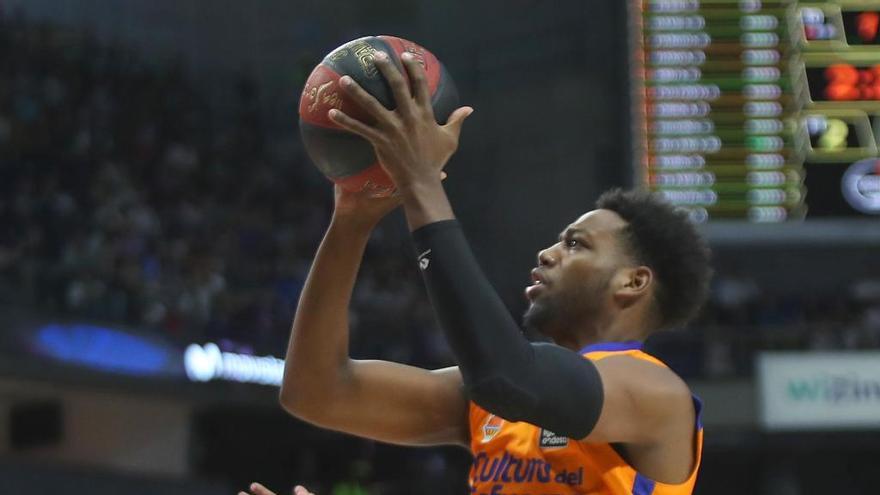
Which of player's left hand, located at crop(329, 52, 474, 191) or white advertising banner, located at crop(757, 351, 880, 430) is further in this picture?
white advertising banner, located at crop(757, 351, 880, 430)

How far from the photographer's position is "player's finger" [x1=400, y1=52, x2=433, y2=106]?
7.20ft

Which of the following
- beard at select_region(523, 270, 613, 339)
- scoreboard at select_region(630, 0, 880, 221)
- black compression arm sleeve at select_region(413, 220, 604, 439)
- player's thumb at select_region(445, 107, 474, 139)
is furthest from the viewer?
scoreboard at select_region(630, 0, 880, 221)

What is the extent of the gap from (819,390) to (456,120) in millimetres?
11198

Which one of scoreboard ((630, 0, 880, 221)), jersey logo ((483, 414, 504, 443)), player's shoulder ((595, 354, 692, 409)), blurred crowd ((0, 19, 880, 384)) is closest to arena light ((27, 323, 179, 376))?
blurred crowd ((0, 19, 880, 384))

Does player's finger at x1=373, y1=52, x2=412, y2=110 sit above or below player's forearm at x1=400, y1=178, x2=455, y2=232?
above

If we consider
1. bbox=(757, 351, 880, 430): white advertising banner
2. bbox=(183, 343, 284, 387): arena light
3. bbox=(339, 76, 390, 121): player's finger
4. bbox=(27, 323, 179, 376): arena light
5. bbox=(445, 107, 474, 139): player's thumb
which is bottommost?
bbox=(757, 351, 880, 430): white advertising banner

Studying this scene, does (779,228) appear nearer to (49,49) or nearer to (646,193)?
(49,49)

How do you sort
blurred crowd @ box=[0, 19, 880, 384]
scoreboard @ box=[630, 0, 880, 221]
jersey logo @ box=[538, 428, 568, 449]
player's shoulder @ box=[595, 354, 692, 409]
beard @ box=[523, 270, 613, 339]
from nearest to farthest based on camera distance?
player's shoulder @ box=[595, 354, 692, 409] → jersey logo @ box=[538, 428, 568, 449] → beard @ box=[523, 270, 613, 339] → scoreboard @ box=[630, 0, 880, 221] → blurred crowd @ box=[0, 19, 880, 384]

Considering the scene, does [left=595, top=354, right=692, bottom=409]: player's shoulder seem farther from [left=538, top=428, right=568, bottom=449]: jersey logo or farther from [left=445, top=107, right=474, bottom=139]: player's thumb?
[left=445, top=107, right=474, bottom=139]: player's thumb

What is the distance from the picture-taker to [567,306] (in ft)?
8.77

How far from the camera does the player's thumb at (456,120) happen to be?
225 centimetres

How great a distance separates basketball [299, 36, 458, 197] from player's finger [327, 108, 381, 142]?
62mm

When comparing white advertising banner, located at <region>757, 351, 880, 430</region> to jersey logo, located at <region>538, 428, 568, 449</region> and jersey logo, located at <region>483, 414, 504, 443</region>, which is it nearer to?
jersey logo, located at <region>483, 414, 504, 443</region>

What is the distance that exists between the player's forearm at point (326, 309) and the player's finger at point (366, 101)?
50 cm
